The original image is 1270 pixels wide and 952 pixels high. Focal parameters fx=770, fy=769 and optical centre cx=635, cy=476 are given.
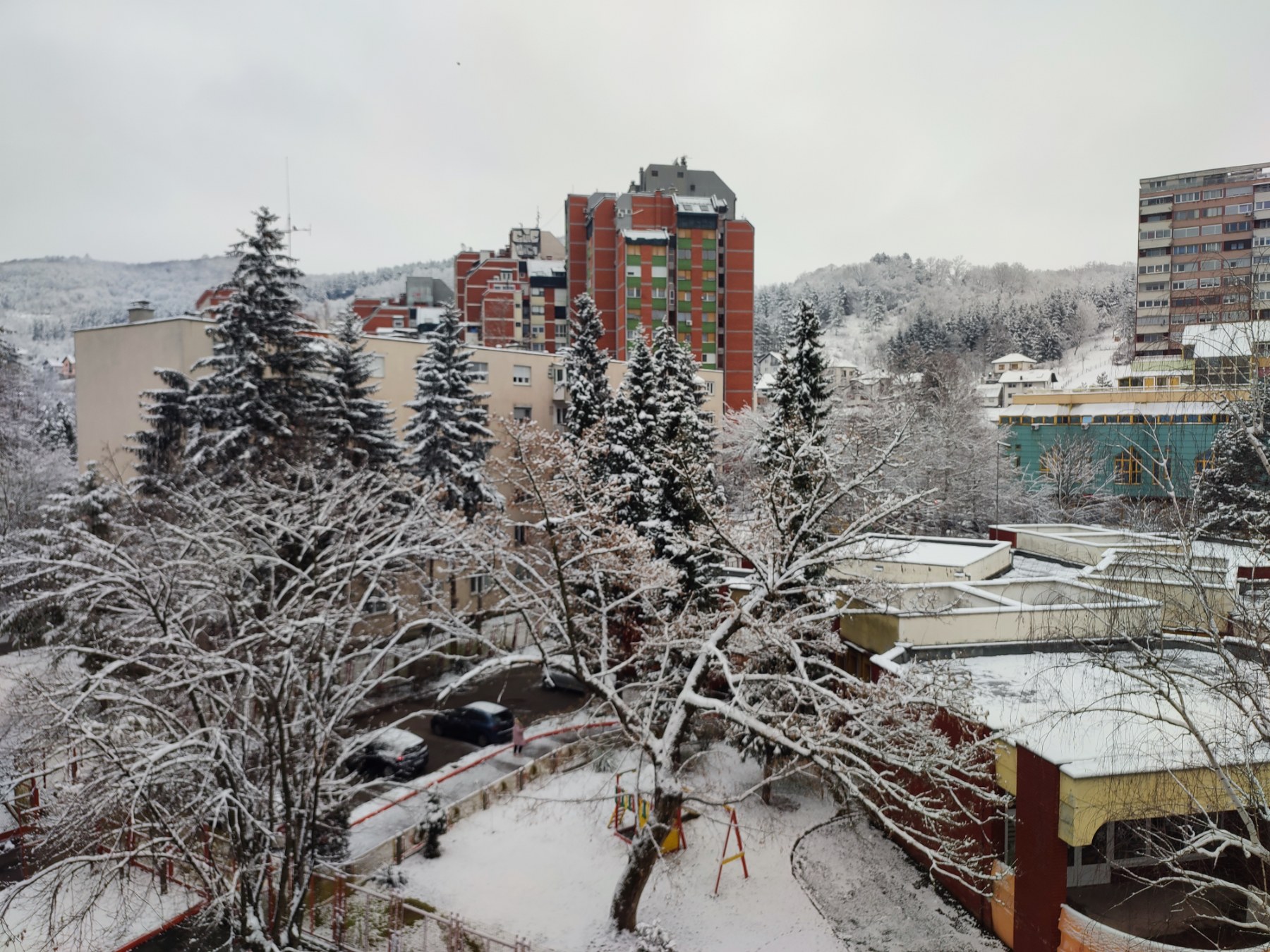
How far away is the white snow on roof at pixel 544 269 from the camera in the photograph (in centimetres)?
7569

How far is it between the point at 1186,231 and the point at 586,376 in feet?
220

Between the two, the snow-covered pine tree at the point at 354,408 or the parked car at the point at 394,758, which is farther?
the snow-covered pine tree at the point at 354,408

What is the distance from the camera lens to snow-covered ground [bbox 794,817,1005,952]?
12.4 m

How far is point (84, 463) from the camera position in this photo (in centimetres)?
3008

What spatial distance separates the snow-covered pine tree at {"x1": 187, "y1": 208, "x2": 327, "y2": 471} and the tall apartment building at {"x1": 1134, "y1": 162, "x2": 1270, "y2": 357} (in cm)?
6231

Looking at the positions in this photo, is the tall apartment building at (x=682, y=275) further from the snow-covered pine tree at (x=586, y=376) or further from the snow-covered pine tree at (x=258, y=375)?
the snow-covered pine tree at (x=258, y=375)

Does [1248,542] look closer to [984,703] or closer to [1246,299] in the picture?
[1246,299]

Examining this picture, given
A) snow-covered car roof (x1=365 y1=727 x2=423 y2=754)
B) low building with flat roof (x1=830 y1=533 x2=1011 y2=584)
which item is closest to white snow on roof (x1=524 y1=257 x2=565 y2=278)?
low building with flat roof (x1=830 y1=533 x2=1011 y2=584)

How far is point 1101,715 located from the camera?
11977 millimetres

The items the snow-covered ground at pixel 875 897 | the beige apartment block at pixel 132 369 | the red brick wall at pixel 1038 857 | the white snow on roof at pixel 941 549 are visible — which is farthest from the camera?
the beige apartment block at pixel 132 369

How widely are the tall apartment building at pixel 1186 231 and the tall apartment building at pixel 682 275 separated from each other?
33106mm

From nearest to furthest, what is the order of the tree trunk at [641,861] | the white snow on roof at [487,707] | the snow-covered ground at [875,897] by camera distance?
the tree trunk at [641,861] → the snow-covered ground at [875,897] → the white snow on roof at [487,707]

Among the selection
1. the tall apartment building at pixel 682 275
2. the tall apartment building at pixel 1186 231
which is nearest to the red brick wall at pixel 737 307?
the tall apartment building at pixel 682 275

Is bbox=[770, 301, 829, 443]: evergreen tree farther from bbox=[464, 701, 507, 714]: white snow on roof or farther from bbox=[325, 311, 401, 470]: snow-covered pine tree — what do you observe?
bbox=[325, 311, 401, 470]: snow-covered pine tree
